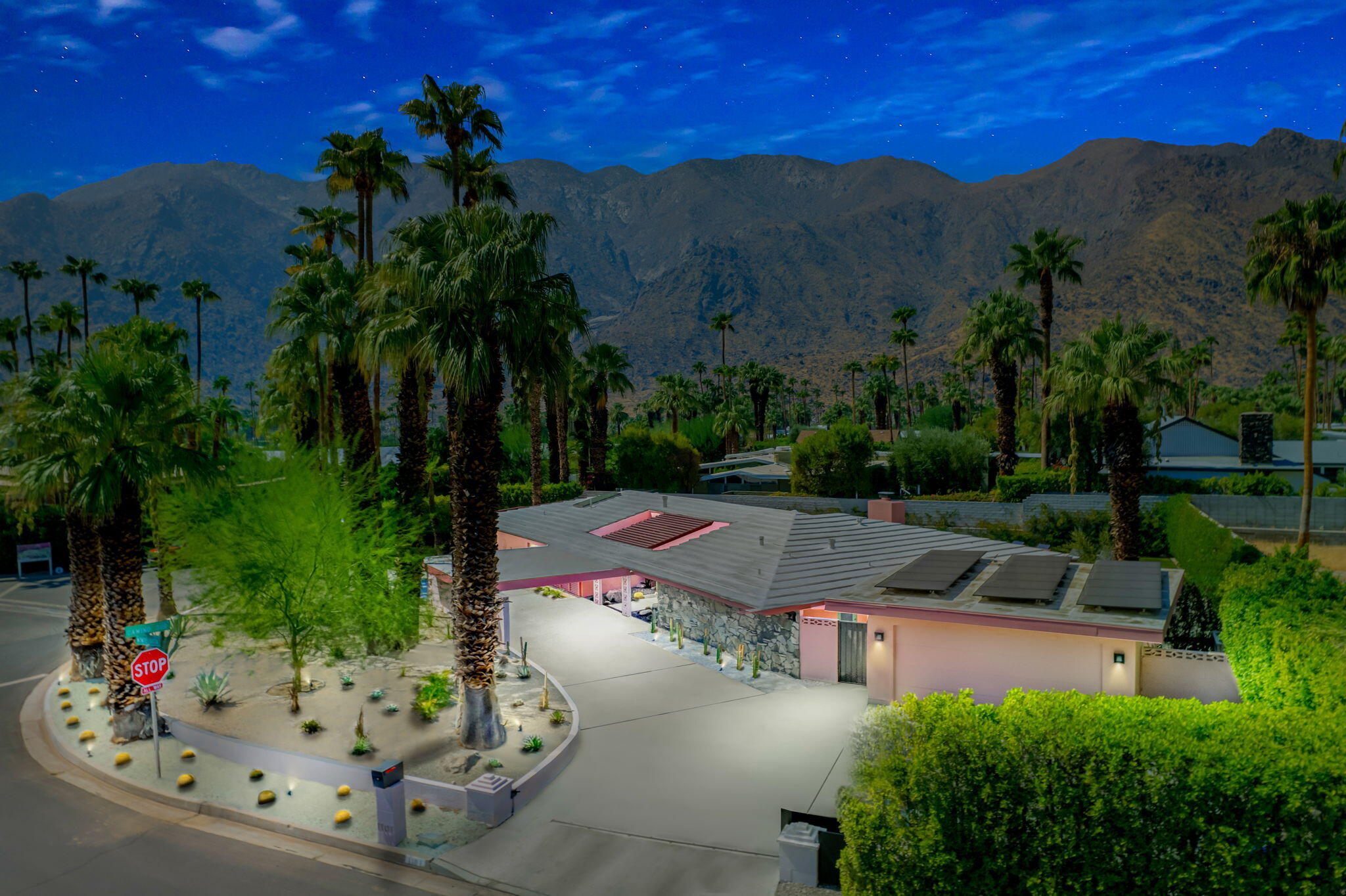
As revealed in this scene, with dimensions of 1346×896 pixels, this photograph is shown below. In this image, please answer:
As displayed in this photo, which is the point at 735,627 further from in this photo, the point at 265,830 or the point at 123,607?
the point at 123,607

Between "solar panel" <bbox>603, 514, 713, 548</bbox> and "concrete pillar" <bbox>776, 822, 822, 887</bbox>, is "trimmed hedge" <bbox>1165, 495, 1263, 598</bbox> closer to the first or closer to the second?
"concrete pillar" <bbox>776, 822, 822, 887</bbox>

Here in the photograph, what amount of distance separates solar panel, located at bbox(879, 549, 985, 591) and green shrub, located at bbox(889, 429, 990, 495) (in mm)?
29918

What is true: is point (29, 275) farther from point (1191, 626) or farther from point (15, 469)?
point (1191, 626)

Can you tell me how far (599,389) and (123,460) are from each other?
128 ft

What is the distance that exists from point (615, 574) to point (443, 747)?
9.90 meters

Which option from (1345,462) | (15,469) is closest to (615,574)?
(15,469)

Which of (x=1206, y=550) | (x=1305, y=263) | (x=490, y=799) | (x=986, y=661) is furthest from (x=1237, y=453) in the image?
(x=490, y=799)

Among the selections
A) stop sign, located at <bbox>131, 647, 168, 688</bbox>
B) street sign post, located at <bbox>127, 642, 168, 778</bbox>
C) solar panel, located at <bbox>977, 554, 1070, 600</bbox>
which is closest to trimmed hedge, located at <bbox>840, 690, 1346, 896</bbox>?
solar panel, located at <bbox>977, 554, 1070, 600</bbox>

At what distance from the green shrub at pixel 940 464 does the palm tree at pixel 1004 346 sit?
7.52m

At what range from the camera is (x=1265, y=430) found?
43531mm

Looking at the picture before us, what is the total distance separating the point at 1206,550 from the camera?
22516mm

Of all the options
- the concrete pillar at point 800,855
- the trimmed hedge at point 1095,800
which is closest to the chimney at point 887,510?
the concrete pillar at point 800,855

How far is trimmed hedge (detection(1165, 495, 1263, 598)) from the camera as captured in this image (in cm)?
2075

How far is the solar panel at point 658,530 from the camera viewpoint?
2780 cm
